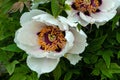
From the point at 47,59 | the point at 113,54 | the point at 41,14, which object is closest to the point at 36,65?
the point at 47,59

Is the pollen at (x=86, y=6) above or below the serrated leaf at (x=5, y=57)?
above

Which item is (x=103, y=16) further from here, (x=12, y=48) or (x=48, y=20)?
(x=12, y=48)

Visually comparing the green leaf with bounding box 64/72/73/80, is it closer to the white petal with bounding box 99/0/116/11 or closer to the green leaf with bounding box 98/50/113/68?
the green leaf with bounding box 98/50/113/68

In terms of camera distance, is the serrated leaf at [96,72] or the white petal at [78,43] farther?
the serrated leaf at [96,72]

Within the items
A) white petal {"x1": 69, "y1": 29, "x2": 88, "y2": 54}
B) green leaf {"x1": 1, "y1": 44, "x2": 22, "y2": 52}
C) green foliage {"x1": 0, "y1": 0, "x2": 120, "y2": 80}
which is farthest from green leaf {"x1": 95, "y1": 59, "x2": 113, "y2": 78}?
green leaf {"x1": 1, "y1": 44, "x2": 22, "y2": 52}

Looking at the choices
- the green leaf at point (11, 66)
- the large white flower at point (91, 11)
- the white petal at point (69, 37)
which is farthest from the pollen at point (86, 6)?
the green leaf at point (11, 66)

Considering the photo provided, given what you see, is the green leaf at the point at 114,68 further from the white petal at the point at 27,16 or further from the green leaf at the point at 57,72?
the white petal at the point at 27,16
